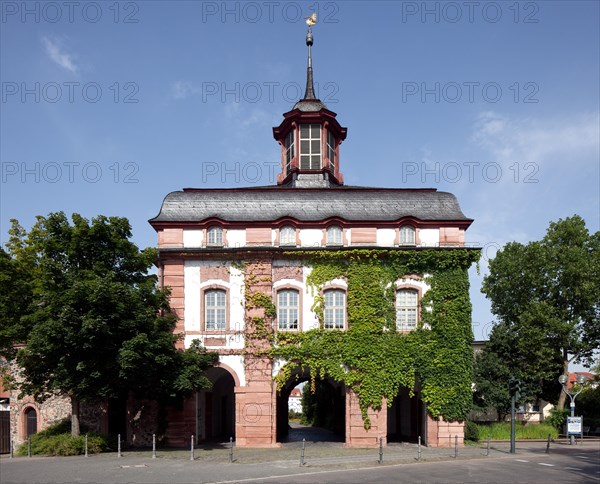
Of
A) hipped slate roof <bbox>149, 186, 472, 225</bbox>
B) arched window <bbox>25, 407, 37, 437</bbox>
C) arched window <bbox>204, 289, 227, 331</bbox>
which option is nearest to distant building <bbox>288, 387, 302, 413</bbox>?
arched window <bbox>25, 407, 37, 437</bbox>

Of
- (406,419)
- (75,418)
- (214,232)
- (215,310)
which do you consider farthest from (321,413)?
(75,418)

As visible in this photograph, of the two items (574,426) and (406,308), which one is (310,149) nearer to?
(406,308)

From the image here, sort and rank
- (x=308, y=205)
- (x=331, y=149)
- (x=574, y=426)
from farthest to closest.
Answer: (x=331, y=149) → (x=574, y=426) → (x=308, y=205)

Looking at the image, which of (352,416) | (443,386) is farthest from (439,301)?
(352,416)

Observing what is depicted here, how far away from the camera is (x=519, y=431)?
35062 mm

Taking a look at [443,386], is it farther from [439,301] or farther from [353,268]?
[353,268]

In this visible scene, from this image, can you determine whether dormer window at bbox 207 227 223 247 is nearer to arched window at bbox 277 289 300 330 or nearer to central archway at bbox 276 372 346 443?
arched window at bbox 277 289 300 330

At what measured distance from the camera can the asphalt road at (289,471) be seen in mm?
18250

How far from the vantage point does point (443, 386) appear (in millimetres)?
27812

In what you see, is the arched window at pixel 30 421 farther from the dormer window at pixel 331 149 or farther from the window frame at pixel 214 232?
the dormer window at pixel 331 149

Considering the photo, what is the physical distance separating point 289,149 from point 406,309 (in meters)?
13.8

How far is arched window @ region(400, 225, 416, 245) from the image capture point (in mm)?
29203

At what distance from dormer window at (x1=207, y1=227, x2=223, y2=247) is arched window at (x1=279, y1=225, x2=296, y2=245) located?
277cm

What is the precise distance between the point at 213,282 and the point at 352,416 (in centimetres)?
860
